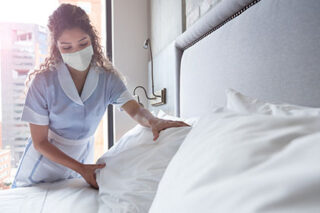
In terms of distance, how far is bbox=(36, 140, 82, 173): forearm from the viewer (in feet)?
3.46

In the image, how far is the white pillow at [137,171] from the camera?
0.70 m

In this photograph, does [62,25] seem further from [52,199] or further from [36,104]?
[52,199]

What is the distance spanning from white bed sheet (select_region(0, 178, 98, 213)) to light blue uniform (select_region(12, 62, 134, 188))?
13 centimetres

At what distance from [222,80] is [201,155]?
596 mm

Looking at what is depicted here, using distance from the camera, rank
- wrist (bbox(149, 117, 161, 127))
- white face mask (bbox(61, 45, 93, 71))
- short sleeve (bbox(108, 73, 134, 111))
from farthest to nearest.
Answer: short sleeve (bbox(108, 73, 134, 111)), white face mask (bbox(61, 45, 93, 71)), wrist (bbox(149, 117, 161, 127))

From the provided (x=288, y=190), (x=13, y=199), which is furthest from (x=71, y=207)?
(x=288, y=190)

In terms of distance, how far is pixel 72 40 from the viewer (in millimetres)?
1184

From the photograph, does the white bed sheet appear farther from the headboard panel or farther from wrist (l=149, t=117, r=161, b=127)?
the headboard panel

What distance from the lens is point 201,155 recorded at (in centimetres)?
39

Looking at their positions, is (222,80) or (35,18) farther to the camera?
(35,18)

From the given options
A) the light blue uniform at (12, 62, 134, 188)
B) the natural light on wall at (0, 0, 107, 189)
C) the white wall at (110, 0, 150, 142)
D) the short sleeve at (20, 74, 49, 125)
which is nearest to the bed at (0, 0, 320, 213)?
the light blue uniform at (12, 62, 134, 188)

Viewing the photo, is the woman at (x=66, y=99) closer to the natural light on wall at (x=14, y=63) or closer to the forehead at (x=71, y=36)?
the forehead at (x=71, y=36)

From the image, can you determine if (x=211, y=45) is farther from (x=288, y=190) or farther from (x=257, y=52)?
(x=288, y=190)

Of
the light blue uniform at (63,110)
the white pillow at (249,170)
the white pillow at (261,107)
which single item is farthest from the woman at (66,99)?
the white pillow at (249,170)
